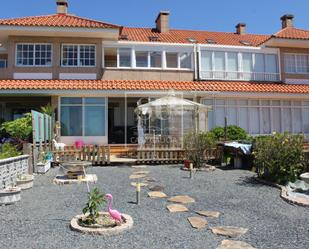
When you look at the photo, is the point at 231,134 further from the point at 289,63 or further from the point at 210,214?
the point at 210,214

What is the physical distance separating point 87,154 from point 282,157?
28.0ft

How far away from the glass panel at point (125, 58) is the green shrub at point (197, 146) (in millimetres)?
9329

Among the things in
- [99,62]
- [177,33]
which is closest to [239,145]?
[99,62]

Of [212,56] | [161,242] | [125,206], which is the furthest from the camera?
[212,56]

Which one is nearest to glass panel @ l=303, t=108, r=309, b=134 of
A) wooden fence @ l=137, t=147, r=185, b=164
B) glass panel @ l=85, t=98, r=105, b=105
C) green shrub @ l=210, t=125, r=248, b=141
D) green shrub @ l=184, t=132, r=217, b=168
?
green shrub @ l=210, t=125, r=248, b=141

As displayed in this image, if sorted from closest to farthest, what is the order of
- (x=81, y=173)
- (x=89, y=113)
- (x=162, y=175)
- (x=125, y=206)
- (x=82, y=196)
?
(x=125, y=206) < (x=82, y=196) < (x=81, y=173) < (x=162, y=175) < (x=89, y=113)

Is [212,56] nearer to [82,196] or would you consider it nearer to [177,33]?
[177,33]

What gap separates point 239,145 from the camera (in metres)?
14.6

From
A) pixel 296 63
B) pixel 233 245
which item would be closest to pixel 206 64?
pixel 296 63

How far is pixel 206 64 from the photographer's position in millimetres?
23594

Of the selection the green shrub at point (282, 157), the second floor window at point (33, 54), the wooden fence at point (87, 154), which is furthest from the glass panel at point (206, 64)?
the green shrub at point (282, 157)

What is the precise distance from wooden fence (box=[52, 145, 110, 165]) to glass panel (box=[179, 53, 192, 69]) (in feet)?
33.5

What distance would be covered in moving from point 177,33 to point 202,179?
18.7 metres

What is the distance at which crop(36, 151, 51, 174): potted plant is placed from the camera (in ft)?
41.9
